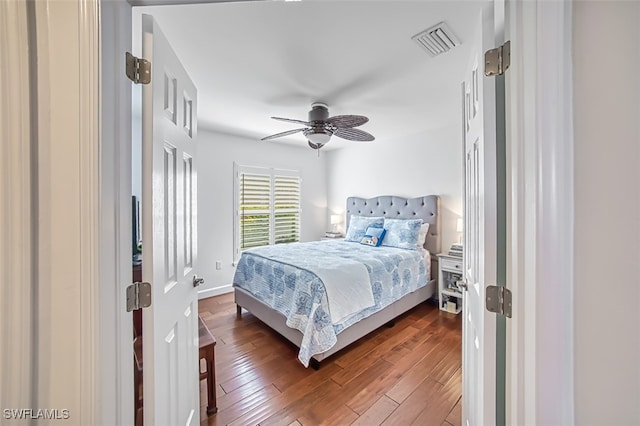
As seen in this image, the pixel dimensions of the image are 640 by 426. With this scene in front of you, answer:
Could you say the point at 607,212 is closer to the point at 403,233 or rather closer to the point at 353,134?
the point at 353,134

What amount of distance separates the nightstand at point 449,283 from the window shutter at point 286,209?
259cm

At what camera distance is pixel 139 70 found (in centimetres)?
86

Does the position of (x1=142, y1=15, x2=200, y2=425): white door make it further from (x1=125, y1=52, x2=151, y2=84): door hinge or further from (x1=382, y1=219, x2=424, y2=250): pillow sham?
(x1=382, y1=219, x2=424, y2=250): pillow sham

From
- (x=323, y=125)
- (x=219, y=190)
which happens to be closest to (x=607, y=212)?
(x=323, y=125)

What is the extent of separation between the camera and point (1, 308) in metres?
0.68

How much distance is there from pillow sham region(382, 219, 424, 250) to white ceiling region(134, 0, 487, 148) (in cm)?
145

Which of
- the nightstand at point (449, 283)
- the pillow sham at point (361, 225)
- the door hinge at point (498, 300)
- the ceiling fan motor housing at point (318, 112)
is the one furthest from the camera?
the pillow sham at point (361, 225)

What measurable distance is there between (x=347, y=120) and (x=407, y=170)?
208cm

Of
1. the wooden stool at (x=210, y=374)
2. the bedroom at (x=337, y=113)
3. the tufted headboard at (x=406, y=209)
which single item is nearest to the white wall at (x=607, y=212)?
the bedroom at (x=337, y=113)

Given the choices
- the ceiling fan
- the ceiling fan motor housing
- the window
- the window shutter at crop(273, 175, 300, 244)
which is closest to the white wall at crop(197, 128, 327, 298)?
the window

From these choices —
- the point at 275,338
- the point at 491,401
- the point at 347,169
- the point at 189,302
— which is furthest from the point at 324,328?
the point at 347,169

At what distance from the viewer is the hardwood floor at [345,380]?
1619 millimetres

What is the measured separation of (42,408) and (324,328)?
1604 mm

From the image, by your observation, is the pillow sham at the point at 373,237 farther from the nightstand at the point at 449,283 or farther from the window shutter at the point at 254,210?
the window shutter at the point at 254,210
